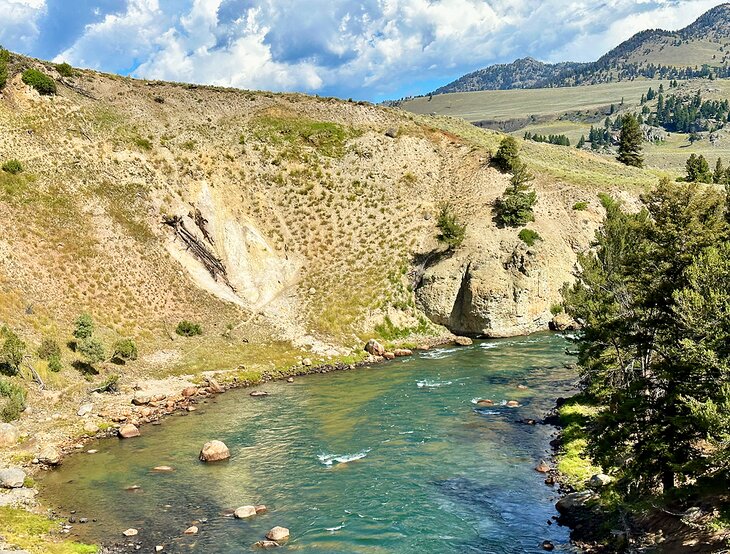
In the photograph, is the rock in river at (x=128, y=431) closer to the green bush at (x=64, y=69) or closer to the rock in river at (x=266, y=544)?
Result: the rock in river at (x=266, y=544)

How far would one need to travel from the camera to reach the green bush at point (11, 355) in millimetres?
42406

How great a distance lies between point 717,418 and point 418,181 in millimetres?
70476

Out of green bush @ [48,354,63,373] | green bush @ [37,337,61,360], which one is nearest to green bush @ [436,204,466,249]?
green bush @ [37,337,61,360]

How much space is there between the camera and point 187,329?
59750 mm

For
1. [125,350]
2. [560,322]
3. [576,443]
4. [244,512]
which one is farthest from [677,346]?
[560,322]

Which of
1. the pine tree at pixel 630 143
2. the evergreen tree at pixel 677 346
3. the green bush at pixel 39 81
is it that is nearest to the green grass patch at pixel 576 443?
the evergreen tree at pixel 677 346

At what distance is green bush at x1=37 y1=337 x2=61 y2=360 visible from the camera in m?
46.5

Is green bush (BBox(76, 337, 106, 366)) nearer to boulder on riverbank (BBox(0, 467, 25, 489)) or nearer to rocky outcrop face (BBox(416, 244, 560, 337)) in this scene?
boulder on riverbank (BBox(0, 467, 25, 489))

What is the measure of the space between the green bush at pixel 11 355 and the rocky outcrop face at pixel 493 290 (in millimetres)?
43803

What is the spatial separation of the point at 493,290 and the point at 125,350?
41792 mm

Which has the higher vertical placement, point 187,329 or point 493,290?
point 187,329

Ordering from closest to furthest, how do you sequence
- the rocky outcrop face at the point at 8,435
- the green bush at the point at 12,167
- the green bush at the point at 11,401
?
the rocky outcrop face at the point at 8,435 → the green bush at the point at 11,401 → the green bush at the point at 12,167

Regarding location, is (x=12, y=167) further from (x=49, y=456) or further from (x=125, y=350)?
(x=49, y=456)

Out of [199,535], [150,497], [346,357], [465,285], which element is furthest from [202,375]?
[465,285]
